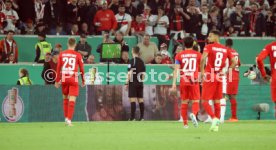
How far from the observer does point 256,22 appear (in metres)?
35.0


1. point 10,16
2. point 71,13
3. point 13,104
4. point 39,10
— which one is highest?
point 39,10

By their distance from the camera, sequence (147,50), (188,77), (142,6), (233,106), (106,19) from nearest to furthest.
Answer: (188,77), (233,106), (147,50), (106,19), (142,6)

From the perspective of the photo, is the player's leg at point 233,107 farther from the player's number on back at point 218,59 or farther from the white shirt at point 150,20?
the player's number on back at point 218,59

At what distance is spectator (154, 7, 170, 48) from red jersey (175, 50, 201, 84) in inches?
426

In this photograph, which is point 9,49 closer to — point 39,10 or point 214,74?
point 39,10

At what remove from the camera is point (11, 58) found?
30391mm

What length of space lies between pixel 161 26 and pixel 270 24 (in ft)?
18.5

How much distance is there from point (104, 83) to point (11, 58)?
3.55 meters

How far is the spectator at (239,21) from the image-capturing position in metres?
34.6

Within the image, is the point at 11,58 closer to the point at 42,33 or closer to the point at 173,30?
the point at 42,33

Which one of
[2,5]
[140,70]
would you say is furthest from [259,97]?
[2,5]

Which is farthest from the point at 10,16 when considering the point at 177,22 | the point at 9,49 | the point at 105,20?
the point at 177,22

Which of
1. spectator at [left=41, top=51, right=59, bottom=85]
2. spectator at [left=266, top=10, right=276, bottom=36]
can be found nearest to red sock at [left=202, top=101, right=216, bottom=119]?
spectator at [left=41, top=51, right=59, bottom=85]

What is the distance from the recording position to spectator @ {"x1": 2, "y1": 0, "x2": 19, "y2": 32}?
31.2 m
